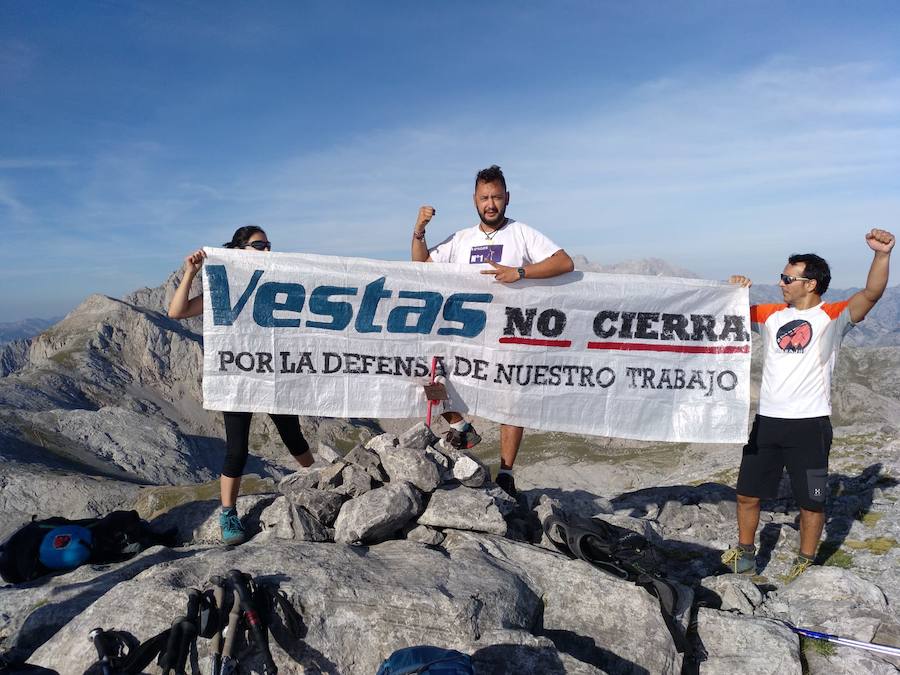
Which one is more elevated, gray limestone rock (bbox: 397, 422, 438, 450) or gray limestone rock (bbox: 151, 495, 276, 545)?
gray limestone rock (bbox: 397, 422, 438, 450)

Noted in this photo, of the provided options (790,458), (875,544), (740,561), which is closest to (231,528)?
(740,561)

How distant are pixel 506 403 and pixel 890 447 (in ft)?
39.4

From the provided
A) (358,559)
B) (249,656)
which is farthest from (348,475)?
(249,656)

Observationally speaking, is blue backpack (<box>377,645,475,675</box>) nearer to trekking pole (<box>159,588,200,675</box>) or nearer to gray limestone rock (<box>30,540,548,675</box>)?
gray limestone rock (<box>30,540,548,675</box>)

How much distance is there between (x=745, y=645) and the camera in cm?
709

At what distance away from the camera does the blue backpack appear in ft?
14.9

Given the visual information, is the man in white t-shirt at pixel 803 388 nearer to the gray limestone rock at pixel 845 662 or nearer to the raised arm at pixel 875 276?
the raised arm at pixel 875 276

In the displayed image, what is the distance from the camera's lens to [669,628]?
23.1ft

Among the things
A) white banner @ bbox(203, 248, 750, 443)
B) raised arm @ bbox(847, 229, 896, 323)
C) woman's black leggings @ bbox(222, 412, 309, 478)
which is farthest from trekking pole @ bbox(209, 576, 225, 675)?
raised arm @ bbox(847, 229, 896, 323)

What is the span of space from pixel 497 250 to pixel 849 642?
23.9ft

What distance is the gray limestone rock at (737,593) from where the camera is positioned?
26.8 feet

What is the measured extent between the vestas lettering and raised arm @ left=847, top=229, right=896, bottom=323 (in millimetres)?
5525

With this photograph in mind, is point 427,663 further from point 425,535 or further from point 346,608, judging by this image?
point 425,535

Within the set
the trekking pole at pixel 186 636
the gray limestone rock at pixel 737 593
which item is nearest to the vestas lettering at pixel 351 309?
the trekking pole at pixel 186 636
